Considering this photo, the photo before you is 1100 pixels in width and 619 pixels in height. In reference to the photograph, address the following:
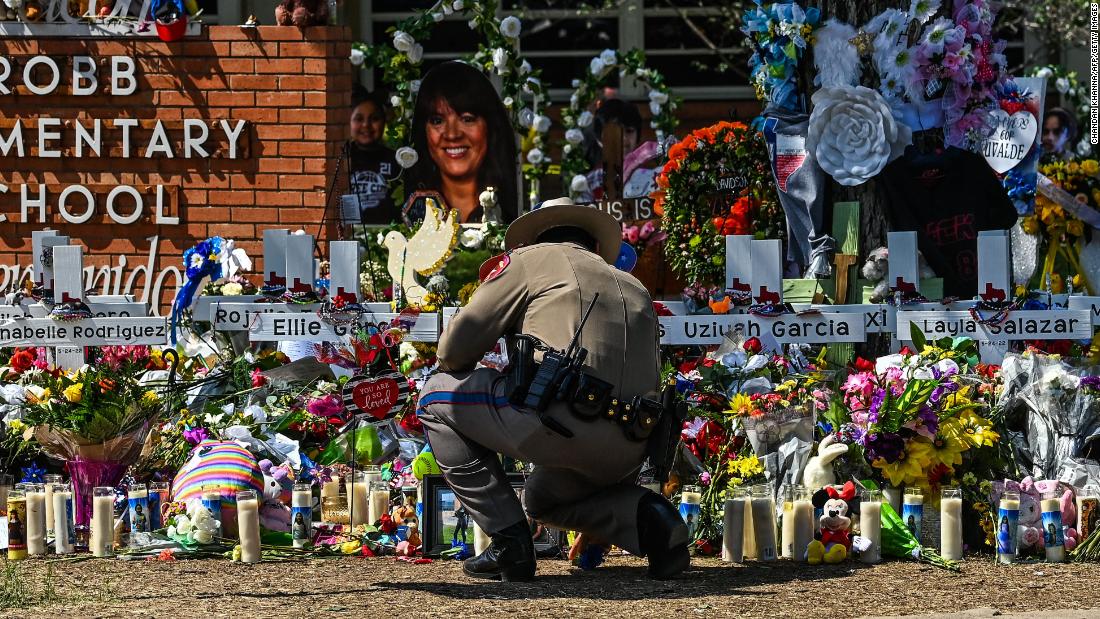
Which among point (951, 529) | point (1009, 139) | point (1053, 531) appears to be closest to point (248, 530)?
point (951, 529)

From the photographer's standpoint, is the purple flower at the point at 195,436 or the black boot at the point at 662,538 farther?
the purple flower at the point at 195,436

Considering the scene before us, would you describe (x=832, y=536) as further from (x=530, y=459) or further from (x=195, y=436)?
(x=195, y=436)

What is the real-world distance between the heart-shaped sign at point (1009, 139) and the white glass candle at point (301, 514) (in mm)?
3922

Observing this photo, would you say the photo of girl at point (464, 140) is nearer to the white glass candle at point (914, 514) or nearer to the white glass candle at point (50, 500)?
the white glass candle at point (50, 500)

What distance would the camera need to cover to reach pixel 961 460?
5.96 meters

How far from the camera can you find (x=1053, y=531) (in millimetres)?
5723

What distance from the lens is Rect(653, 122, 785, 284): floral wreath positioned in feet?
28.7

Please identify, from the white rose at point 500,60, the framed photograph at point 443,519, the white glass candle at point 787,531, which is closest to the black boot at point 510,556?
the framed photograph at point 443,519

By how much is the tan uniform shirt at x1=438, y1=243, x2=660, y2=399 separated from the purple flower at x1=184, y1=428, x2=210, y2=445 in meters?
1.43

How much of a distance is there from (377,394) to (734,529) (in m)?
1.38

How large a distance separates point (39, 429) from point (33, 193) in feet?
13.6

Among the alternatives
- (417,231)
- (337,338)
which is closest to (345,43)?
(417,231)

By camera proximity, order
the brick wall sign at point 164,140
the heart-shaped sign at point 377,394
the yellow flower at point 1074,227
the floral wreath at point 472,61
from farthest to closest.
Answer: the floral wreath at point 472,61 < the brick wall sign at point 164,140 < the yellow flower at point 1074,227 < the heart-shaped sign at point 377,394

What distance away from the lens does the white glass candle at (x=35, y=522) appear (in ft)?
19.4
